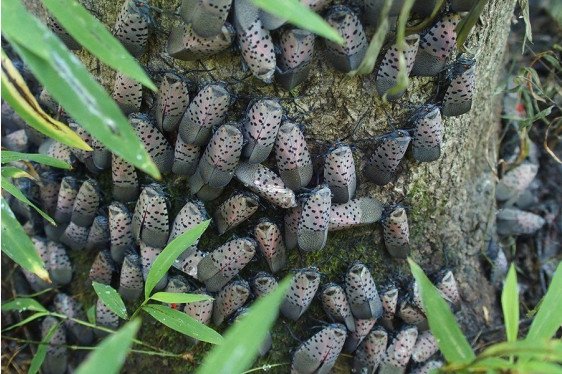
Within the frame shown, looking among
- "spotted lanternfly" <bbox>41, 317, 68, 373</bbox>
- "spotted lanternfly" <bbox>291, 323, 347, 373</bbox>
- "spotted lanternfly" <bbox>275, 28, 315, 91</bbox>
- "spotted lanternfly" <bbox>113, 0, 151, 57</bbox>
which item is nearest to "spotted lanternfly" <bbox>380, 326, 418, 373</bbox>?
"spotted lanternfly" <bbox>291, 323, 347, 373</bbox>

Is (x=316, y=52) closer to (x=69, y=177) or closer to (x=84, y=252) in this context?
(x=69, y=177)

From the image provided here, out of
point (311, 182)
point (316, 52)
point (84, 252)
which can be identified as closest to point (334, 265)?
point (311, 182)

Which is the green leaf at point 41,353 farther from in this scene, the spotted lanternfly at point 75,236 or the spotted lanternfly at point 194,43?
the spotted lanternfly at point 194,43

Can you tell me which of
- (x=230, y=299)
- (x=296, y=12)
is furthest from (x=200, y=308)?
(x=296, y=12)

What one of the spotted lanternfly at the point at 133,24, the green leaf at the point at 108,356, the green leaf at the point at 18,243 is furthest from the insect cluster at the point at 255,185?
the green leaf at the point at 108,356

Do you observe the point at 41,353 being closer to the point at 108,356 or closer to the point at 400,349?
the point at 400,349

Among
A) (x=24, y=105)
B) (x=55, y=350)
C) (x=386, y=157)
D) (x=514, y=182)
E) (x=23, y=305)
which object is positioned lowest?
(x=55, y=350)

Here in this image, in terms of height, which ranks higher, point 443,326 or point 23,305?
point 443,326
